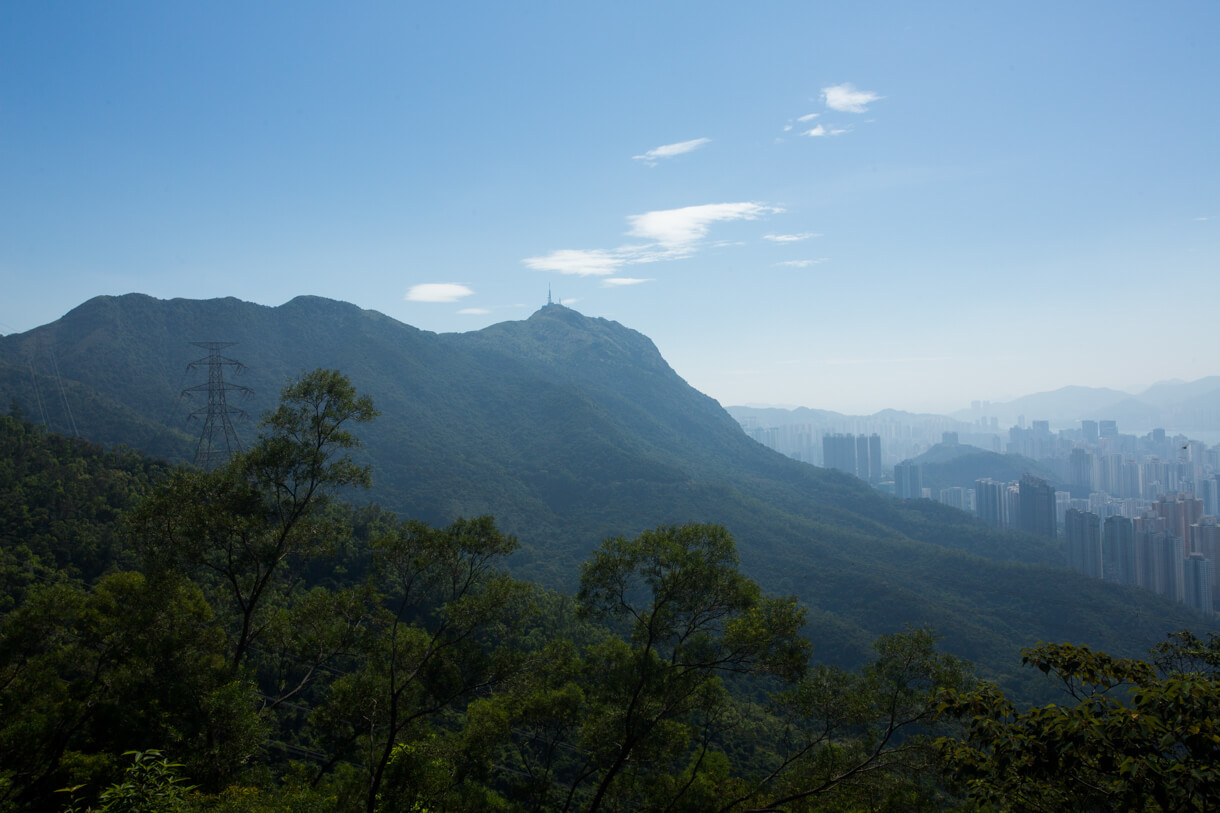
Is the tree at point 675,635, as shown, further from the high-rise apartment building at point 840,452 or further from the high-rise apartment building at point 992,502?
the high-rise apartment building at point 840,452

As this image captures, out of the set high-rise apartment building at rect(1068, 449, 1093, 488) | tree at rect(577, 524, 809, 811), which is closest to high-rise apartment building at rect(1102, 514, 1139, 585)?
high-rise apartment building at rect(1068, 449, 1093, 488)

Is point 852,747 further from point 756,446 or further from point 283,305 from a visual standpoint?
point 283,305

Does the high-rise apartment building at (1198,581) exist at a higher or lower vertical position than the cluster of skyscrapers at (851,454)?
lower

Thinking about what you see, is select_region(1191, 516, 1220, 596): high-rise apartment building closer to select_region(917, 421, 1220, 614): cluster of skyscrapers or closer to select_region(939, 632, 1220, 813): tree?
select_region(917, 421, 1220, 614): cluster of skyscrapers

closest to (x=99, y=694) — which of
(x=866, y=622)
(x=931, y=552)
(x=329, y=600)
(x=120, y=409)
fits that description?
(x=329, y=600)

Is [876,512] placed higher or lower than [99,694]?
lower

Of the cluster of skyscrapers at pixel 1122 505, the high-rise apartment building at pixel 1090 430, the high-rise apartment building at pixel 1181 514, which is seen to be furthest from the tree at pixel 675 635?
the high-rise apartment building at pixel 1090 430

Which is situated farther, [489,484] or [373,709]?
[489,484]
